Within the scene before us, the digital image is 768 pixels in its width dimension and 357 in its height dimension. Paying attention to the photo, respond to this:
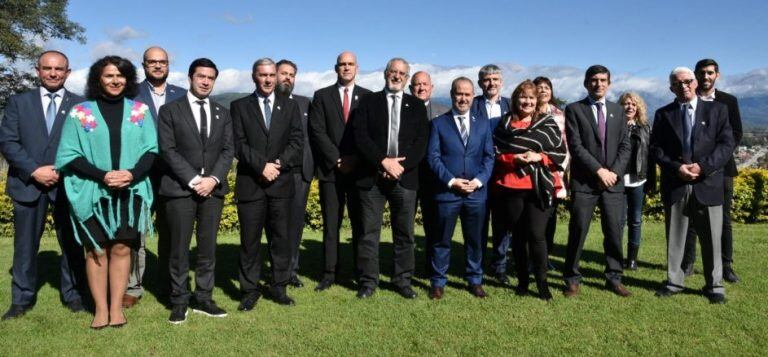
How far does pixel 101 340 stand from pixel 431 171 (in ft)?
11.2

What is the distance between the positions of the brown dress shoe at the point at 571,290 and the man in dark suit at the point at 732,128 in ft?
5.46

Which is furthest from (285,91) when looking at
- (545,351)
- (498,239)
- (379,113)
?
(545,351)

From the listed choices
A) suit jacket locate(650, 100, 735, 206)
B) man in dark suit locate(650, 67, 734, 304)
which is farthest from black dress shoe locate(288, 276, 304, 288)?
suit jacket locate(650, 100, 735, 206)

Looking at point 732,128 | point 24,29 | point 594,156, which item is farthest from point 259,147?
point 24,29

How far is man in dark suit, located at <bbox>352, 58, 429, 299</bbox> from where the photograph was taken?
17.7 feet

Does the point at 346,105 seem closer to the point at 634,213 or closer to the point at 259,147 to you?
the point at 259,147

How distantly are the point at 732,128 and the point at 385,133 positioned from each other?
4.03 m

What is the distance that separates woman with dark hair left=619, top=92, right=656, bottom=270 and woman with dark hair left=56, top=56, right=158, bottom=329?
5.46 meters

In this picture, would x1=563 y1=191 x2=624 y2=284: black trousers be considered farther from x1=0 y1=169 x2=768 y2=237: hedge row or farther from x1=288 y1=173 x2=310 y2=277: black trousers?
x1=0 y1=169 x2=768 y2=237: hedge row

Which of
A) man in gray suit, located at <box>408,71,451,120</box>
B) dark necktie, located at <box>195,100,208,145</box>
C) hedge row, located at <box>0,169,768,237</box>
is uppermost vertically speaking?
man in gray suit, located at <box>408,71,451,120</box>

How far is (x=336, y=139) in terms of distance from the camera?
5.73 meters

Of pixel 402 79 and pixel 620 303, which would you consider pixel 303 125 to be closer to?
pixel 402 79

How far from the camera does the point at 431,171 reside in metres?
5.55

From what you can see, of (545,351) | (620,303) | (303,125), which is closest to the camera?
(545,351)
